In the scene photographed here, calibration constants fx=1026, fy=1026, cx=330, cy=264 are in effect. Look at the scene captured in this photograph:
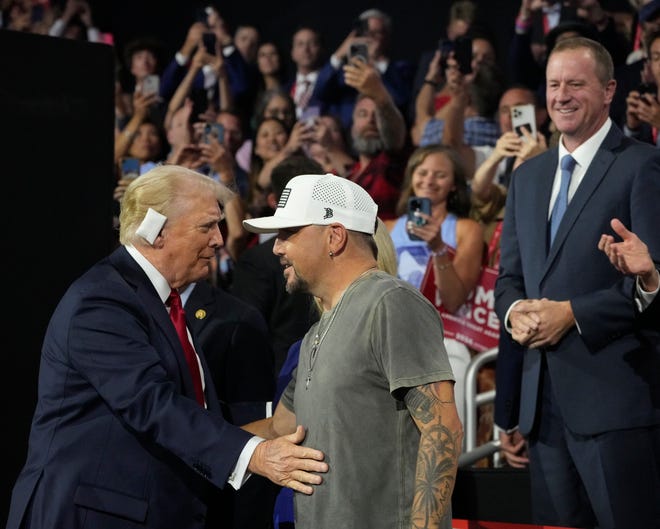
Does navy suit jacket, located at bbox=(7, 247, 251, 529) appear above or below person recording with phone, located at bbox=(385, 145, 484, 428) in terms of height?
below

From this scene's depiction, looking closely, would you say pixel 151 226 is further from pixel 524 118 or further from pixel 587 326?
pixel 524 118

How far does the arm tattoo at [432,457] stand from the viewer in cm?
241

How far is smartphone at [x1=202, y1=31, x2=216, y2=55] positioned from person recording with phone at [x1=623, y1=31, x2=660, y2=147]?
12.3 ft

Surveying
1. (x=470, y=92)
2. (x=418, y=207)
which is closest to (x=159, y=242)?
(x=418, y=207)

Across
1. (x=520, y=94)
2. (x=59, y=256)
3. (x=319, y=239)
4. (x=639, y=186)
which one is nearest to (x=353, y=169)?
(x=520, y=94)

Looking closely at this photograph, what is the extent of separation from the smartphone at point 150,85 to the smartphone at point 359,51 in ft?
6.62

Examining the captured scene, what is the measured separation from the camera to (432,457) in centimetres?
242

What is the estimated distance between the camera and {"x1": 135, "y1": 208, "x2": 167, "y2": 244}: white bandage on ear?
9.98 ft

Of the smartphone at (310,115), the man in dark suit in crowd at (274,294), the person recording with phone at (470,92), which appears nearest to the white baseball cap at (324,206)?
the man in dark suit in crowd at (274,294)

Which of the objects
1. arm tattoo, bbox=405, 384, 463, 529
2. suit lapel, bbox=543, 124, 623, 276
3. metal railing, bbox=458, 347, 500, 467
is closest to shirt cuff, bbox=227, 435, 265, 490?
arm tattoo, bbox=405, 384, 463, 529

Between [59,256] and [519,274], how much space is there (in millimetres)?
1823

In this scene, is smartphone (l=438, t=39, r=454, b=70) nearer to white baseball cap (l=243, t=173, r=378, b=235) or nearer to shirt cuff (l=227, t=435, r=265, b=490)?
white baseball cap (l=243, t=173, r=378, b=235)

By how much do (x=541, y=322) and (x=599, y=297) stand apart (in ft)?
0.70

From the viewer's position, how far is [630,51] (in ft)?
19.0
